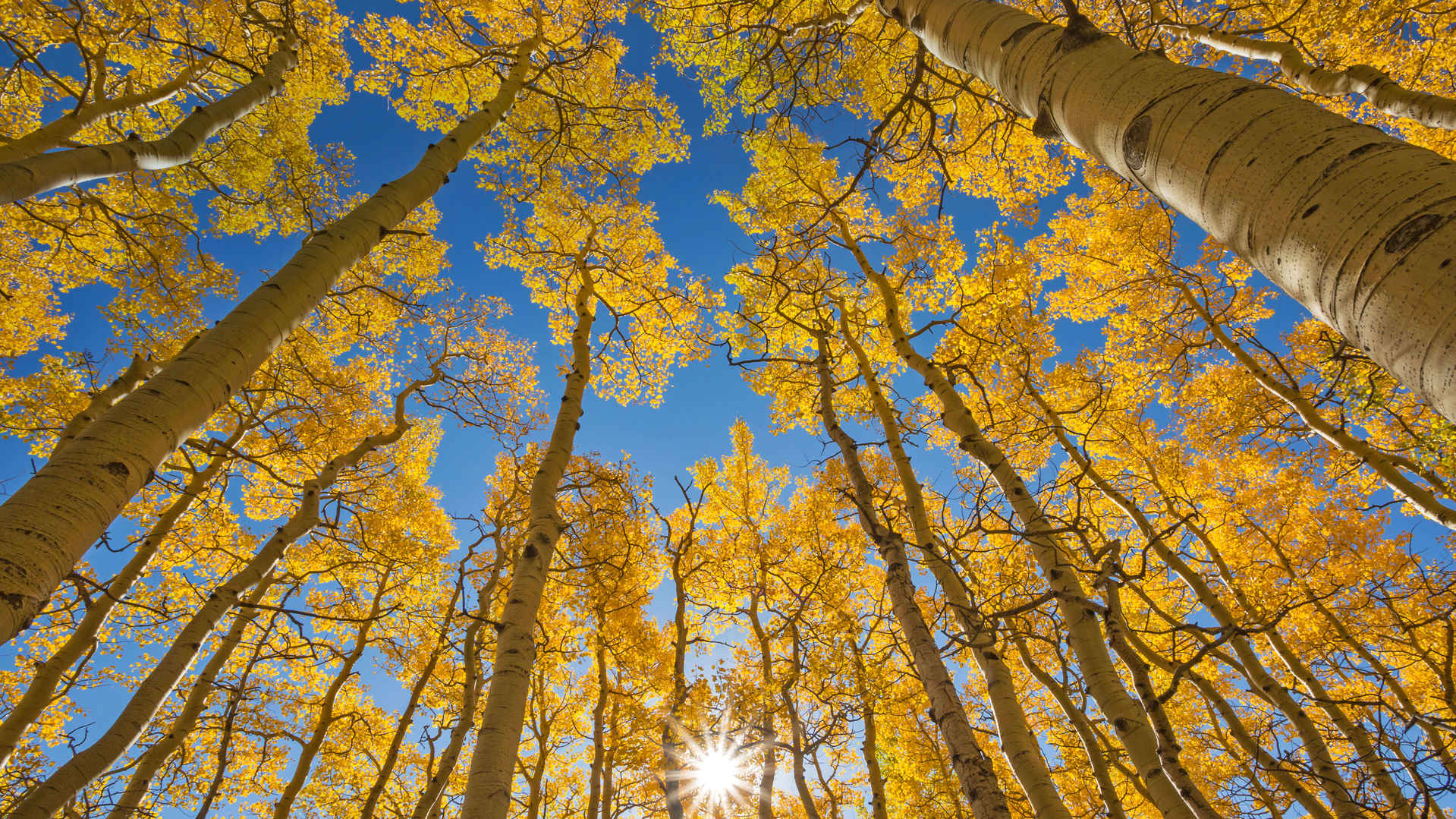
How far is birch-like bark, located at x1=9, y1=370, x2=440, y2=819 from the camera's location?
3.61 metres

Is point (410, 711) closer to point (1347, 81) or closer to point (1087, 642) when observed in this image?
point (1087, 642)

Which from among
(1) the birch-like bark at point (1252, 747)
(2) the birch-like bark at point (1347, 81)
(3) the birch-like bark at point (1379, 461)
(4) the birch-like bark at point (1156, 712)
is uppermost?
(2) the birch-like bark at point (1347, 81)

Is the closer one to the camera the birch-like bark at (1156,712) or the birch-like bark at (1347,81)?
the birch-like bark at (1156,712)

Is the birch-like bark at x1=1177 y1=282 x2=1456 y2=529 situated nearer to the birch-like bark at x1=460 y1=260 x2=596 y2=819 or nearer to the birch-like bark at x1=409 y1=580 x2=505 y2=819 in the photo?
the birch-like bark at x1=460 y1=260 x2=596 y2=819

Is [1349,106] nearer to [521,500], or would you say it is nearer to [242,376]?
[242,376]

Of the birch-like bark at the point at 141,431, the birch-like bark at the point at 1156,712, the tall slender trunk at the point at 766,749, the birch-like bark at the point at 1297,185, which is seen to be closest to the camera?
the birch-like bark at the point at 1297,185

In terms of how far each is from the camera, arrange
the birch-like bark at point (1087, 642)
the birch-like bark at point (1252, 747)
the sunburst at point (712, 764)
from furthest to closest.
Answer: the sunburst at point (712, 764) < the birch-like bark at point (1252, 747) < the birch-like bark at point (1087, 642)

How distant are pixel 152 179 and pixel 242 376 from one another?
8681mm

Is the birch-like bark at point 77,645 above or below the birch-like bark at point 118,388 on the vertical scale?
below

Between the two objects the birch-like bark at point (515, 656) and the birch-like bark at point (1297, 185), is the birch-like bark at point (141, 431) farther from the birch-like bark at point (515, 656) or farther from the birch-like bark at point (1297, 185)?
the birch-like bark at point (1297, 185)

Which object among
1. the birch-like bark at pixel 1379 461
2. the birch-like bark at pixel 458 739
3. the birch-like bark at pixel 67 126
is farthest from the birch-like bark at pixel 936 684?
the birch-like bark at pixel 67 126

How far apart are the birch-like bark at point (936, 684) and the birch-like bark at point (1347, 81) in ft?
12.2

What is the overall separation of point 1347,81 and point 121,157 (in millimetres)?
9803

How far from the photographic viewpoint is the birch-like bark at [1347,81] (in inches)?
156
